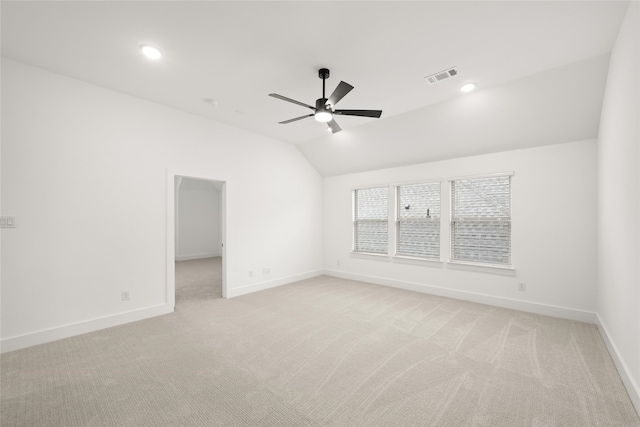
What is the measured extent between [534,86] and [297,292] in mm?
4587

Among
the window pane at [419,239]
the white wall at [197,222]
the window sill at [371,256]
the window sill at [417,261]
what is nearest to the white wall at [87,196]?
the window sill at [371,256]

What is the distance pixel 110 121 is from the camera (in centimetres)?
344

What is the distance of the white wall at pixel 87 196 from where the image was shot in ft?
9.29

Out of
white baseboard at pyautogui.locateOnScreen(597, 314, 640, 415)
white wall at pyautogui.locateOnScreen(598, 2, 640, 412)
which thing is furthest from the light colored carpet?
white wall at pyautogui.locateOnScreen(598, 2, 640, 412)

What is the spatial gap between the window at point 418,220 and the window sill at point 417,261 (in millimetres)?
122

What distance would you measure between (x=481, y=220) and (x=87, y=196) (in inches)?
223

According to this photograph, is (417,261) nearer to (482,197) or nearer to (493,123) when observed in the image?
(482,197)

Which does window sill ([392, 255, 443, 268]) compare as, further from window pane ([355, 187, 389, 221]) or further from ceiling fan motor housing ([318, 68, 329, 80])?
ceiling fan motor housing ([318, 68, 329, 80])

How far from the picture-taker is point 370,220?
5.84 m

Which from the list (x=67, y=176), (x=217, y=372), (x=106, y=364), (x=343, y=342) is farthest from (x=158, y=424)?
(x=67, y=176)

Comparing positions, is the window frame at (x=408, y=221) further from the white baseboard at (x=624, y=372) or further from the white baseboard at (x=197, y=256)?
the white baseboard at (x=197, y=256)

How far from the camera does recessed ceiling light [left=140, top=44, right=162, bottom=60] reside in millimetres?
2540

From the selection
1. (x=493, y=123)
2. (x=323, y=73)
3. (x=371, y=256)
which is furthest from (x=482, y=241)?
(x=323, y=73)

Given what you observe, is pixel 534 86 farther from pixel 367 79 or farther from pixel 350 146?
pixel 350 146
